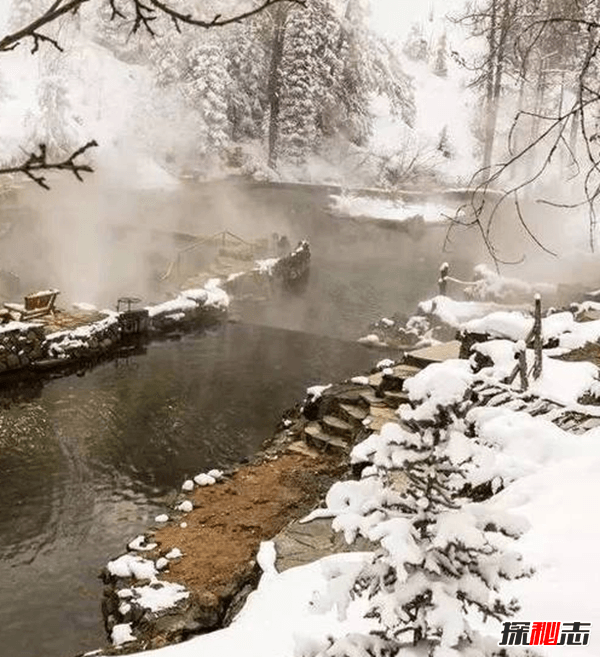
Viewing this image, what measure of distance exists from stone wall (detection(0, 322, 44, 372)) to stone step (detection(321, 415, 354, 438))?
8.59 metres

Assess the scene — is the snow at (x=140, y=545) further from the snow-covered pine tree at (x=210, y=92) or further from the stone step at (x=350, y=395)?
the snow-covered pine tree at (x=210, y=92)

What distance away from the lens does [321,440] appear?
13664 mm

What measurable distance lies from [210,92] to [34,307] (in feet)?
89.1

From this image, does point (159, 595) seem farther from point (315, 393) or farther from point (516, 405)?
point (315, 393)

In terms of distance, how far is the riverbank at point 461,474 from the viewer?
3705 millimetres

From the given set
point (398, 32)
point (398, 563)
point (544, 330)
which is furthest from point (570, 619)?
point (398, 32)

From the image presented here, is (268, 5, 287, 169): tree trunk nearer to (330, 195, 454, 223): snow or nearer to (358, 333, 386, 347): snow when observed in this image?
(330, 195, 454, 223): snow

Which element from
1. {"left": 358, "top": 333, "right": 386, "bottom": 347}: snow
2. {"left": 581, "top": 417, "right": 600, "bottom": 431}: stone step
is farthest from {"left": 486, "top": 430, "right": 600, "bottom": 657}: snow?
{"left": 358, "top": 333, "right": 386, "bottom": 347}: snow

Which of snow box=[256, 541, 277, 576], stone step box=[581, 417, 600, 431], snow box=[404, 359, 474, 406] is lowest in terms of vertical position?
snow box=[256, 541, 277, 576]

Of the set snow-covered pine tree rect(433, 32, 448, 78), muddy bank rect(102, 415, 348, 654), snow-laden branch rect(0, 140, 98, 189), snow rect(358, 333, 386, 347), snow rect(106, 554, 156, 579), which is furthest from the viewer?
snow-covered pine tree rect(433, 32, 448, 78)

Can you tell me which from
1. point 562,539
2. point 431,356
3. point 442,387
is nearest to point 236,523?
point 431,356

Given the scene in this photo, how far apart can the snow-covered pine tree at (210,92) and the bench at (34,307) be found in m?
25.3

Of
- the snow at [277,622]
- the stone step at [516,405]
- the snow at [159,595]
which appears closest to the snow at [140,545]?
the snow at [159,595]

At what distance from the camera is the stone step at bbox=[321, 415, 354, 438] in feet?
44.9
